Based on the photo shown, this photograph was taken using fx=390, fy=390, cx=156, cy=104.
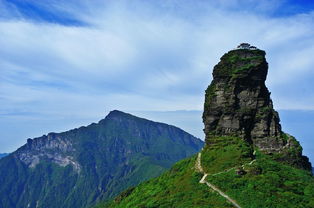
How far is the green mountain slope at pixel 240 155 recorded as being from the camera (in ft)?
222

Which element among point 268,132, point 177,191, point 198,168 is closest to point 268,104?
point 268,132

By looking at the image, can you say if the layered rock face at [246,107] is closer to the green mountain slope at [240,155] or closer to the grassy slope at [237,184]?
the green mountain slope at [240,155]

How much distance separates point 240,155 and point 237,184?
31.8 feet

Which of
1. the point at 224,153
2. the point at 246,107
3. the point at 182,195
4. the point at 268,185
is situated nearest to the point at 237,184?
the point at 268,185

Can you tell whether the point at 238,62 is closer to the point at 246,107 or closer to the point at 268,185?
the point at 246,107

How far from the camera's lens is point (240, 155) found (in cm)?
7762

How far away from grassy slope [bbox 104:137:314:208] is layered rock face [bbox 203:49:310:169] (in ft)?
11.7

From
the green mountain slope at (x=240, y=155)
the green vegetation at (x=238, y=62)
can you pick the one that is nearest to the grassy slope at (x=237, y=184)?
the green mountain slope at (x=240, y=155)

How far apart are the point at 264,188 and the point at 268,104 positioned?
1030 inches

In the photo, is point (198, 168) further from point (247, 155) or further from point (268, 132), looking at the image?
point (268, 132)

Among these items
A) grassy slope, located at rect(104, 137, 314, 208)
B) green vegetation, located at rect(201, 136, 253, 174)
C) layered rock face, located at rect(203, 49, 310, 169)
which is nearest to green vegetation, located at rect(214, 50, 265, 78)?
layered rock face, located at rect(203, 49, 310, 169)

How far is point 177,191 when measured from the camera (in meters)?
75.3

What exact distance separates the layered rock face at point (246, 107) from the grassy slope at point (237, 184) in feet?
11.7

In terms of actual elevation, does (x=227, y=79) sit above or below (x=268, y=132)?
above
